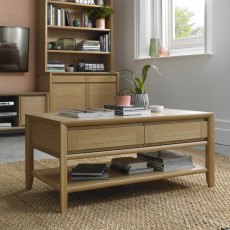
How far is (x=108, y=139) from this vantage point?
7.13 ft

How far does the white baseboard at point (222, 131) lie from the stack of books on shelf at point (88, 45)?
1913 millimetres

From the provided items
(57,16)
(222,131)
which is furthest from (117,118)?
(57,16)

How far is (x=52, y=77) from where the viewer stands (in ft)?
16.5

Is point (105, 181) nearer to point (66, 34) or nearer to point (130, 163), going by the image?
point (130, 163)

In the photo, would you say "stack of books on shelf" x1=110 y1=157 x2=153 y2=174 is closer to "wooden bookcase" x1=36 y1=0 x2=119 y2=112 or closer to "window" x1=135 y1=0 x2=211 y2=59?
"window" x1=135 y1=0 x2=211 y2=59

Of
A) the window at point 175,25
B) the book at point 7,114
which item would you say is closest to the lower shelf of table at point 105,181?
the window at point 175,25

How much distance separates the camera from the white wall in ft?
13.8

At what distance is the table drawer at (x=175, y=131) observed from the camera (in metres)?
2.32

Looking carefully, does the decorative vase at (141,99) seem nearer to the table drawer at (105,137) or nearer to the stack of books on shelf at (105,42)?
the table drawer at (105,137)

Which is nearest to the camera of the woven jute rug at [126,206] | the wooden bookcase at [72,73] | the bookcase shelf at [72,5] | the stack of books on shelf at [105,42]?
the woven jute rug at [126,206]

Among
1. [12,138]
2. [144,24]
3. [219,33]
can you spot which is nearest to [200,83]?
[219,33]

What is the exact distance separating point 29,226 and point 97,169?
1.76 feet

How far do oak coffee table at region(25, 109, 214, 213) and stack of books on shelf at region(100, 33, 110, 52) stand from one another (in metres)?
3.22

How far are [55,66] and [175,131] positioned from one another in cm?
307
